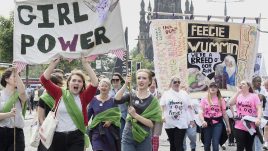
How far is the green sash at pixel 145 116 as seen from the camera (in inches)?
313

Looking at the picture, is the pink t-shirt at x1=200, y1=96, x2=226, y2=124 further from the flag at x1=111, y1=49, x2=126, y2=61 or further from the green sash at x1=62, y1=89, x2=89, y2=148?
the green sash at x1=62, y1=89, x2=89, y2=148

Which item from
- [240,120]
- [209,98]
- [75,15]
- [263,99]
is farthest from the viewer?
[263,99]

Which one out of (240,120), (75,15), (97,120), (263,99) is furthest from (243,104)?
(75,15)

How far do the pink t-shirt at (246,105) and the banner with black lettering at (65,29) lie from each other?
3.83m

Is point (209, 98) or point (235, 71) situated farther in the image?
point (235, 71)

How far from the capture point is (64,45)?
748 cm

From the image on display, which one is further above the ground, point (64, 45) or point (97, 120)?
point (64, 45)

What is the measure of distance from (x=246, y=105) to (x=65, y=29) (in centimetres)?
453

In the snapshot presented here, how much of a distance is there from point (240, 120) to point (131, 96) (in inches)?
132

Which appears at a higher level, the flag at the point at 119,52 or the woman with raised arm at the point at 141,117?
the flag at the point at 119,52

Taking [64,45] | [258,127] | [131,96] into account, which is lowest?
[258,127]

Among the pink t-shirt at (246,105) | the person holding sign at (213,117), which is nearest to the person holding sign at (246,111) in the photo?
the pink t-shirt at (246,105)

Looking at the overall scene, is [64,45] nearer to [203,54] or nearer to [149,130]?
[149,130]

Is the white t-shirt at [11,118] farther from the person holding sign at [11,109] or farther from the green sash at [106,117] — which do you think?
the green sash at [106,117]
